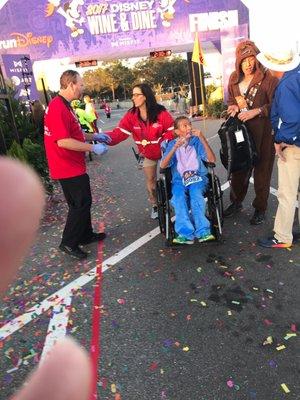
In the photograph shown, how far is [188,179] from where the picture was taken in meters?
4.08

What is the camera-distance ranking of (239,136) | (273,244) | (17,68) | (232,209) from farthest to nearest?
(17,68) → (232,209) → (239,136) → (273,244)

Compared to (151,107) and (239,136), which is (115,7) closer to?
(151,107)

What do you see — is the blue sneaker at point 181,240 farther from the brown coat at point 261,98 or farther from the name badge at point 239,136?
the brown coat at point 261,98

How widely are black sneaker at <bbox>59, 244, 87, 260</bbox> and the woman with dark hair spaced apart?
1.37 m

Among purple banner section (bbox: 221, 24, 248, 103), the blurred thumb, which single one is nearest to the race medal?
the blurred thumb

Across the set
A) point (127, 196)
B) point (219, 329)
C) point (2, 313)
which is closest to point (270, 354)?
point (219, 329)

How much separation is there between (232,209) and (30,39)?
51.0ft

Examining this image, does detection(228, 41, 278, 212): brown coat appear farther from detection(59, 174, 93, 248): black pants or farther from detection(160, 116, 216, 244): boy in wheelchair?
detection(59, 174, 93, 248): black pants

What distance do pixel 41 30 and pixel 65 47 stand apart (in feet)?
3.91

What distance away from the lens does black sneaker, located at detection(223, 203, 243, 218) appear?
484 cm

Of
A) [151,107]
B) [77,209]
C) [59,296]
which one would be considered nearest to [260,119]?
[151,107]

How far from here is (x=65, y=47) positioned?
17.5 m

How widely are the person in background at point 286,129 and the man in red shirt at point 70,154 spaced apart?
1.79 m

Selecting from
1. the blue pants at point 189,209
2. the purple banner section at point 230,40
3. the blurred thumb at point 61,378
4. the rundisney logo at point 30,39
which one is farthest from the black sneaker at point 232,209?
the rundisney logo at point 30,39
